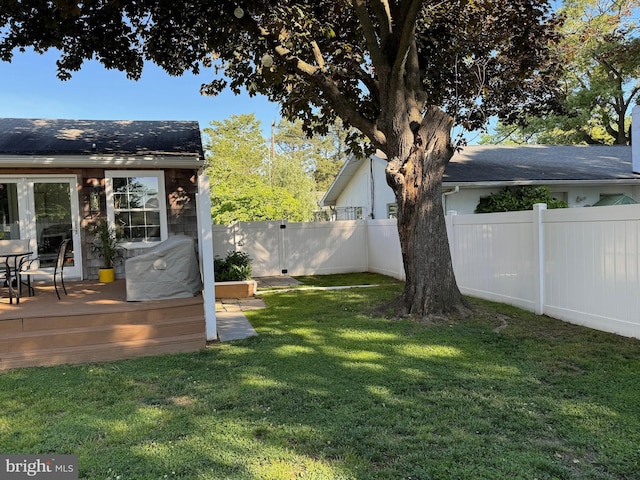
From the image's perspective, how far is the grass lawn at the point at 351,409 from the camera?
251 cm

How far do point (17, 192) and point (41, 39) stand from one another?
277 cm

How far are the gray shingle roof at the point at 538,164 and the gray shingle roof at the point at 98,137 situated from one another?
21.2 feet

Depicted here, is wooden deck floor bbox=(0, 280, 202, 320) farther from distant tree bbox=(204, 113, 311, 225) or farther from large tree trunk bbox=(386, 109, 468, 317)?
distant tree bbox=(204, 113, 311, 225)

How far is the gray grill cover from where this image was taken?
5844mm

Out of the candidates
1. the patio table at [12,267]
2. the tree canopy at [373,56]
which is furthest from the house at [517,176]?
the patio table at [12,267]

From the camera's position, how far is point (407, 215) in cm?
644

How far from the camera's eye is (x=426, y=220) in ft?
20.7

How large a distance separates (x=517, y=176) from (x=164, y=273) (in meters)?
9.54

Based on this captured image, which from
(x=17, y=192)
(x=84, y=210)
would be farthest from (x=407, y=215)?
(x=17, y=192)

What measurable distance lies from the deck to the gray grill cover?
8.8 inches

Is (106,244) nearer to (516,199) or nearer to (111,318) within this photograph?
(111,318)

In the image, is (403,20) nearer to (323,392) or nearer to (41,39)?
(323,392)

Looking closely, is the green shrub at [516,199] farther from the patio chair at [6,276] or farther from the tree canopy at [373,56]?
the patio chair at [6,276]

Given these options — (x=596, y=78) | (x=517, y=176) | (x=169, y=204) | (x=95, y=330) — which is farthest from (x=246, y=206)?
(x=596, y=78)
